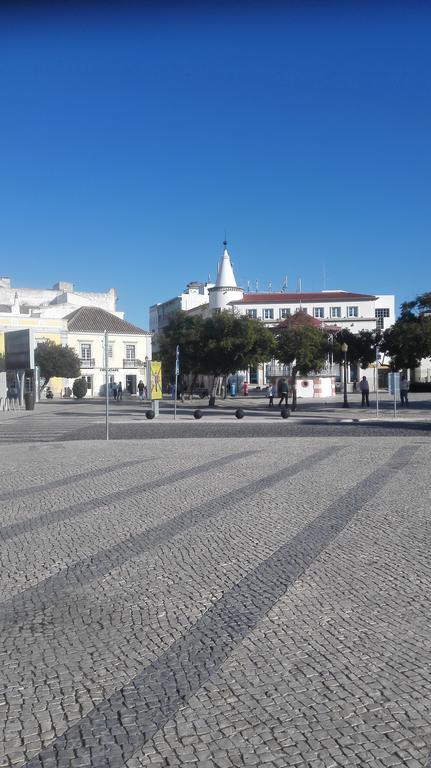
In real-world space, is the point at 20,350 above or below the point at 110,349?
below

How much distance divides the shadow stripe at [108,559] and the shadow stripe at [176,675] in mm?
1374

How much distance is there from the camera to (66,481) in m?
13.4

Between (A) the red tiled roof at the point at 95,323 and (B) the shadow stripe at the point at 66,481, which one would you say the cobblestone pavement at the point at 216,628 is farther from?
(A) the red tiled roof at the point at 95,323

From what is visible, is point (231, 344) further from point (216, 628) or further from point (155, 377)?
point (216, 628)

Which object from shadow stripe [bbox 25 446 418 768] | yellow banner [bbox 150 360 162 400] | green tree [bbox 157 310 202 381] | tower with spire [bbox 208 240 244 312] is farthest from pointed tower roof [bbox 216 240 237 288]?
shadow stripe [bbox 25 446 418 768]

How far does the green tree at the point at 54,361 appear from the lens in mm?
69500

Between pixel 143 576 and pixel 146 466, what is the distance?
8595 mm

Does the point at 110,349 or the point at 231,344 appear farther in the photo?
the point at 110,349

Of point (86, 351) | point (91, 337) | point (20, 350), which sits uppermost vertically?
point (91, 337)

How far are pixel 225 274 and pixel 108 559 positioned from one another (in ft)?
329

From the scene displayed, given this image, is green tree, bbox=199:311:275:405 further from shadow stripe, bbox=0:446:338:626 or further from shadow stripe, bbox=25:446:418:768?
shadow stripe, bbox=25:446:418:768

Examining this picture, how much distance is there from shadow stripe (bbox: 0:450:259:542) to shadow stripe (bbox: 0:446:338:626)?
1371 millimetres

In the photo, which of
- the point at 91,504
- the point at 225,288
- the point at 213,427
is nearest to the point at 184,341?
the point at 213,427

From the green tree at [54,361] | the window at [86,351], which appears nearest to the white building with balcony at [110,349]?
the window at [86,351]
